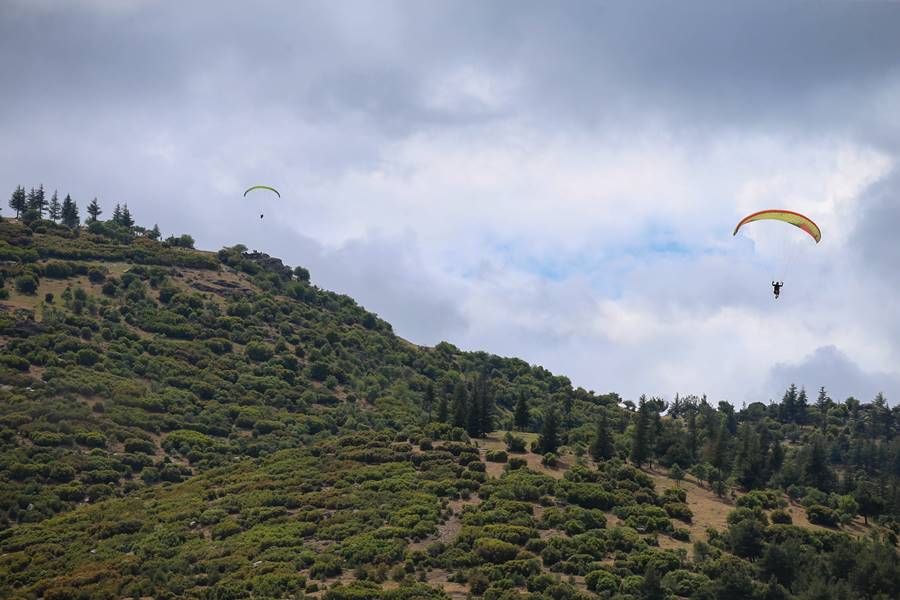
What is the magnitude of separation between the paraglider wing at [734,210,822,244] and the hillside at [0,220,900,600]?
21.4m

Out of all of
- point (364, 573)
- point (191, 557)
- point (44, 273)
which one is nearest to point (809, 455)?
point (364, 573)

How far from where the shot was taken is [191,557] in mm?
70500

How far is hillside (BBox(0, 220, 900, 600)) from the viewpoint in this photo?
65625 millimetres

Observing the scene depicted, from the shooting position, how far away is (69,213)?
610 ft

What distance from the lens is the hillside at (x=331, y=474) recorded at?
65.6 meters

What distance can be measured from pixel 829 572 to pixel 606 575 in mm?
14261

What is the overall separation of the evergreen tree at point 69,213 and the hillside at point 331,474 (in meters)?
20.4

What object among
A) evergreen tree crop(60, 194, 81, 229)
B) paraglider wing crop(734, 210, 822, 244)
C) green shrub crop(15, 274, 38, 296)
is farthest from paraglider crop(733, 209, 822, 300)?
evergreen tree crop(60, 194, 81, 229)

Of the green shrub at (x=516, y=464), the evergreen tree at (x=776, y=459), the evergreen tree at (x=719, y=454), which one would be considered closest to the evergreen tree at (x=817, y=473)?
the evergreen tree at (x=776, y=459)

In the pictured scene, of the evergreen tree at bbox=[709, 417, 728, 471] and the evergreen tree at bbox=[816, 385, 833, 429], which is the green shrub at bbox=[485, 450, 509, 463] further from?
the evergreen tree at bbox=[816, 385, 833, 429]

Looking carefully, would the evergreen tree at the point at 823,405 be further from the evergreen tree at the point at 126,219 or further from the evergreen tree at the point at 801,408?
the evergreen tree at the point at 126,219

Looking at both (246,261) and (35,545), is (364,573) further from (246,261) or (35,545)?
(246,261)

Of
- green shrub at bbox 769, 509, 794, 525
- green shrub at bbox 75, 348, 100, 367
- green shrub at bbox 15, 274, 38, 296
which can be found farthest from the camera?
green shrub at bbox 15, 274, 38, 296

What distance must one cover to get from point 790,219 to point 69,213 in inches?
5839
